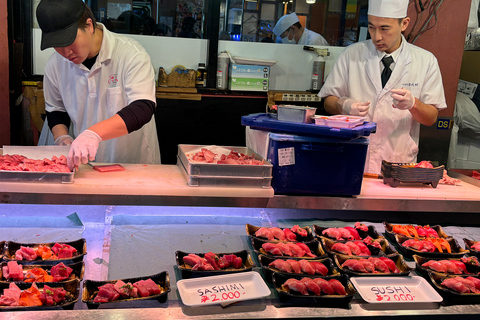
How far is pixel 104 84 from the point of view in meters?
3.38

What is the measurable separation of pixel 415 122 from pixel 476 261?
1.92m

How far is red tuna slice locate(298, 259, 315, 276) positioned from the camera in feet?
7.09

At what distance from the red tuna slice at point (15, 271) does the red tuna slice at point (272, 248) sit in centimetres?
113

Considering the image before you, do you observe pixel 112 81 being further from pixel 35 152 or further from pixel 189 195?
pixel 189 195

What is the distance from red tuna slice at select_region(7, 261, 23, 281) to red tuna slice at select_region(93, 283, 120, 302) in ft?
1.14

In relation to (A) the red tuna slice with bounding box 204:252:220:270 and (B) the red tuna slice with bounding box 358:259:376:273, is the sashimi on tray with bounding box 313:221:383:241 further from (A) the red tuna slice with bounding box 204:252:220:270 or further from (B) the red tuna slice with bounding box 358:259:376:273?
(A) the red tuna slice with bounding box 204:252:220:270

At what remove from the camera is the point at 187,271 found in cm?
207

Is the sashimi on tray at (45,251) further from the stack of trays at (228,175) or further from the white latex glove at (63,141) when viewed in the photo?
the white latex glove at (63,141)

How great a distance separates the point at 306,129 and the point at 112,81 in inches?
61.6

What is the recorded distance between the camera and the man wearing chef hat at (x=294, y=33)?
19.0 ft

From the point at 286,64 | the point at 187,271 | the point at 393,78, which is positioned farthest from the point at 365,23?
the point at 187,271

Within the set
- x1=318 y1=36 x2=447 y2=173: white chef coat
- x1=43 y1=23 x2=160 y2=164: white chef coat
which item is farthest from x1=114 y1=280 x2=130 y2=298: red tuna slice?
x1=318 y1=36 x2=447 y2=173: white chef coat

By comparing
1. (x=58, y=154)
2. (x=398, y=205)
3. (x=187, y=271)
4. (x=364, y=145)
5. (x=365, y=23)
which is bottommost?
(x=187, y=271)

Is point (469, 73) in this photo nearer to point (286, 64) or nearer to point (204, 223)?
point (286, 64)
